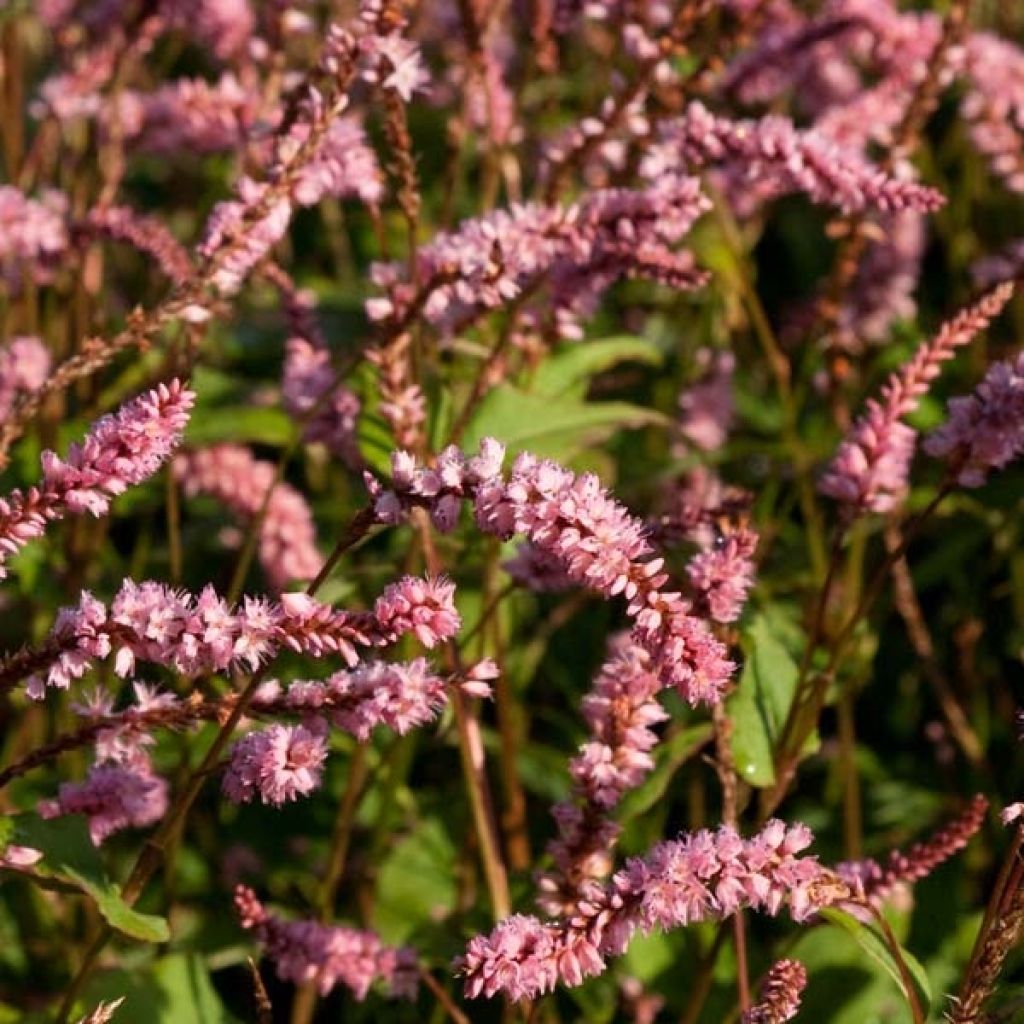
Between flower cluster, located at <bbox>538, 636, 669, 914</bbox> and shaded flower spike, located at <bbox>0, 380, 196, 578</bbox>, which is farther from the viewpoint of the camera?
flower cluster, located at <bbox>538, 636, 669, 914</bbox>

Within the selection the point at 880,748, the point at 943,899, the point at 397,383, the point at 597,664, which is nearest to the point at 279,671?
the point at 397,383

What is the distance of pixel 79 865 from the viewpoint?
1.25 meters

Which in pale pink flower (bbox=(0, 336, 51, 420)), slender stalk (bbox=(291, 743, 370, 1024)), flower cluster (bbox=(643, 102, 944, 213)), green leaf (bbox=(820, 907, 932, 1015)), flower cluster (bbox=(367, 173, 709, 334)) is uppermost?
flower cluster (bbox=(643, 102, 944, 213))

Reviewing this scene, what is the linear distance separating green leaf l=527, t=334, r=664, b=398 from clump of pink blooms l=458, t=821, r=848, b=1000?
90 cm

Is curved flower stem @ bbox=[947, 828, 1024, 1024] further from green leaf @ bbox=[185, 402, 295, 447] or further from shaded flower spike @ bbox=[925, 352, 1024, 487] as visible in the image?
green leaf @ bbox=[185, 402, 295, 447]

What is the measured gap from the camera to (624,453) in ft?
7.94

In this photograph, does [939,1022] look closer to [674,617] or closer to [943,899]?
[943,899]

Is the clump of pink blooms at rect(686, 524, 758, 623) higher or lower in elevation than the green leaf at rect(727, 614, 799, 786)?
higher

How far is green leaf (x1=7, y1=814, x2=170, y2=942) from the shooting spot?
3.86 ft

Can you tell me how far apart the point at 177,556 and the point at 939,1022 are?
0.83 meters

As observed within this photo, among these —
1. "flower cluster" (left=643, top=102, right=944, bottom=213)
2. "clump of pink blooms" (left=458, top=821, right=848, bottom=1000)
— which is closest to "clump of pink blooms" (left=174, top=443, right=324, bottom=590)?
"flower cluster" (left=643, top=102, right=944, bottom=213)

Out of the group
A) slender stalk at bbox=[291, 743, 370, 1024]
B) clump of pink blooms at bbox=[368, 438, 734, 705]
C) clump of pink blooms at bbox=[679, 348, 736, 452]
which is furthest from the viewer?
clump of pink blooms at bbox=[679, 348, 736, 452]

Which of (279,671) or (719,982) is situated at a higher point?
(279,671)

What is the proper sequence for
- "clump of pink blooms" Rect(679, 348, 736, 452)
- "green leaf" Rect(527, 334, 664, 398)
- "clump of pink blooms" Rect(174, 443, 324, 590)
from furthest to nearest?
"clump of pink blooms" Rect(679, 348, 736, 452) → "green leaf" Rect(527, 334, 664, 398) → "clump of pink blooms" Rect(174, 443, 324, 590)
